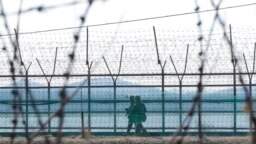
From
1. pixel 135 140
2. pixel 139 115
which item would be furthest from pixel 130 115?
pixel 135 140

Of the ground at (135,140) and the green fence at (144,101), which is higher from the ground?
the green fence at (144,101)

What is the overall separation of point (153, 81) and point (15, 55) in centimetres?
1191

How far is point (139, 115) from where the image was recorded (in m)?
14.2

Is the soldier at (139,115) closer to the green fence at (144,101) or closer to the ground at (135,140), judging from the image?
the green fence at (144,101)

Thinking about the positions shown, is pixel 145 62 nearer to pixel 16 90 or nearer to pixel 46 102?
pixel 46 102

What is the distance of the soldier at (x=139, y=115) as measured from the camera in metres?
13.8

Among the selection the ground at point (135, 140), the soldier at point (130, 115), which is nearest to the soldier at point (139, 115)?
the soldier at point (130, 115)

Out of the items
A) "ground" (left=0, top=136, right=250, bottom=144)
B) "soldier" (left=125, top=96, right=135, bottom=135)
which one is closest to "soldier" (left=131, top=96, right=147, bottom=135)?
"soldier" (left=125, top=96, right=135, bottom=135)

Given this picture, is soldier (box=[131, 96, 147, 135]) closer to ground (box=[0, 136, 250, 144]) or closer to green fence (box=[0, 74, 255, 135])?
green fence (box=[0, 74, 255, 135])

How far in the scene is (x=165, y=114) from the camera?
14.0 m

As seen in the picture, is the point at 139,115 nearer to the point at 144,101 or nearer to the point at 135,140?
the point at 144,101

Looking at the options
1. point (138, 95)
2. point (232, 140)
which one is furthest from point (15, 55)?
point (138, 95)

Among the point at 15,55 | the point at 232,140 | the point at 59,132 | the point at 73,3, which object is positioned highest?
the point at 73,3

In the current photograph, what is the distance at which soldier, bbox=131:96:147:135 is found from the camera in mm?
13789
